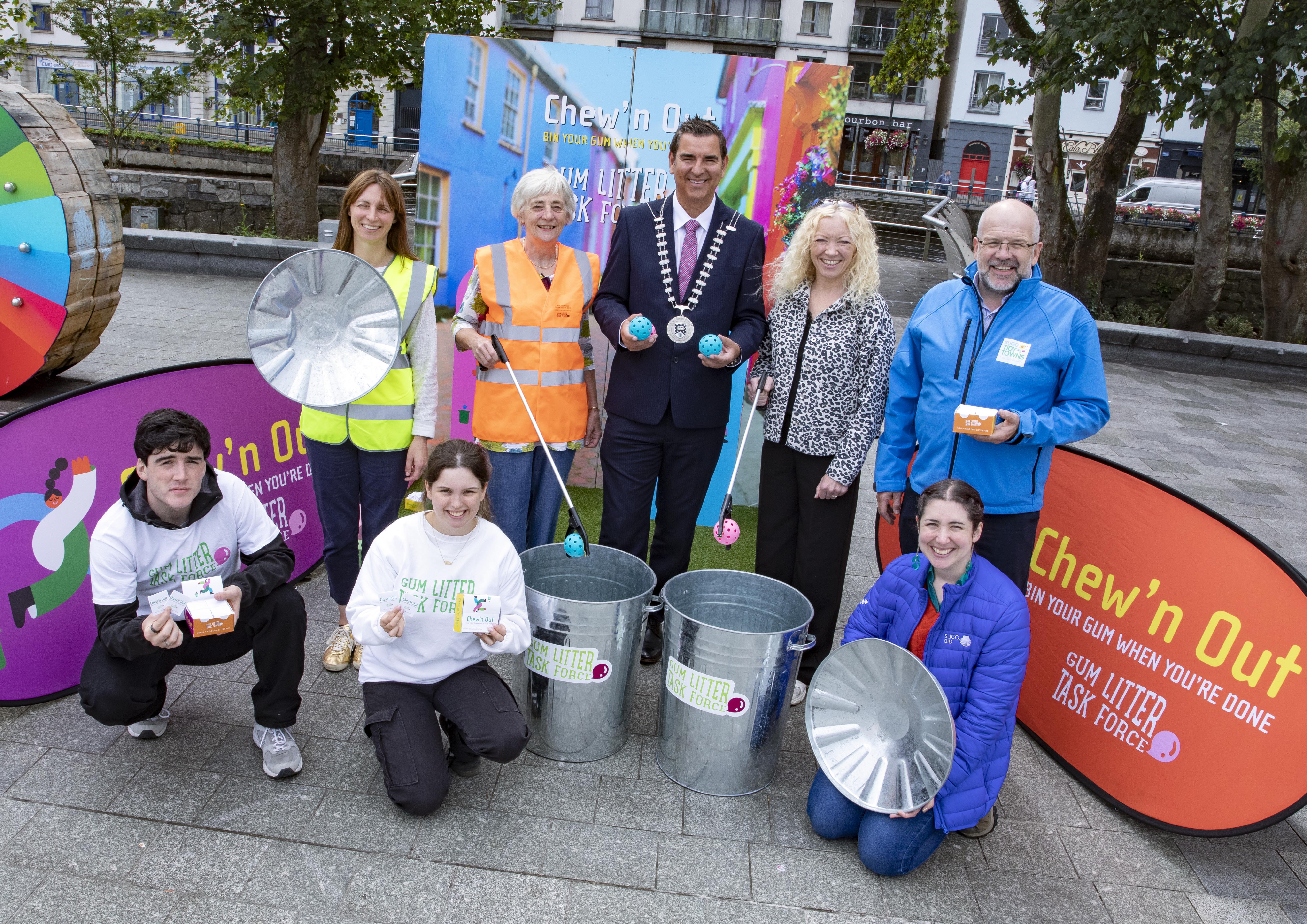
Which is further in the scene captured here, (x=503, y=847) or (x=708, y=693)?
(x=708, y=693)

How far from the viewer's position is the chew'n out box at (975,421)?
2.60m

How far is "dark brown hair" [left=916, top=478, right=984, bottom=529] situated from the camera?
8.34 ft

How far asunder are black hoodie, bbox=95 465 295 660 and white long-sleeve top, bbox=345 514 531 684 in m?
0.29

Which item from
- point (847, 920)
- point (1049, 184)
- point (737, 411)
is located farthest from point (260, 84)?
point (847, 920)

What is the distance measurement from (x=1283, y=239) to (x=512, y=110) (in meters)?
10.7

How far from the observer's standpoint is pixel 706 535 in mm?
4859

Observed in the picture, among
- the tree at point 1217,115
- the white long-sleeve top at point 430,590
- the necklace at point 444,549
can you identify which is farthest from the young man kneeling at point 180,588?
the tree at point 1217,115

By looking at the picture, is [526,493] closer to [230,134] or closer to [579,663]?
[579,663]

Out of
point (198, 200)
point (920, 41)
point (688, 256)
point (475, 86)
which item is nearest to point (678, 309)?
point (688, 256)

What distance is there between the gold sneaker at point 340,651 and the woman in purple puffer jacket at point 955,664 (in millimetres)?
1778

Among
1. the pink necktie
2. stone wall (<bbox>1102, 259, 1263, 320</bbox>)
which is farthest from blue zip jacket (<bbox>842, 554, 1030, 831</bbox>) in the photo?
stone wall (<bbox>1102, 259, 1263, 320</bbox>)

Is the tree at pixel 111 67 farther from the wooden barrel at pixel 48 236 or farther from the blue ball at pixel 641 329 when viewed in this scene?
the blue ball at pixel 641 329

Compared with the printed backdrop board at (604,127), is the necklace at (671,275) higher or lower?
lower

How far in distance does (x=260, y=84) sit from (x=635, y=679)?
1120 cm
